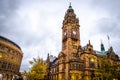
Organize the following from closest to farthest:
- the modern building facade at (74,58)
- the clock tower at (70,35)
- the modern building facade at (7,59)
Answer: the modern building facade at (7,59) → the modern building facade at (74,58) → the clock tower at (70,35)

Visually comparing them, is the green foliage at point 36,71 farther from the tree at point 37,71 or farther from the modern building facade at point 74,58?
the modern building facade at point 74,58

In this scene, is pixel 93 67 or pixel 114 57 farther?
pixel 114 57

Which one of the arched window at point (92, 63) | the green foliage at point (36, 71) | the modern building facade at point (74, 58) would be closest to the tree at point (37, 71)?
the green foliage at point (36, 71)

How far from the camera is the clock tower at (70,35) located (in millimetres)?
62244

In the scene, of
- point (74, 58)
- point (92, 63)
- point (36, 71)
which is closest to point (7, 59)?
point (36, 71)

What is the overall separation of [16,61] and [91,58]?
36.4 meters

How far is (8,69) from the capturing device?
57188 millimetres

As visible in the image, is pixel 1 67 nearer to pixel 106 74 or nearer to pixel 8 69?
pixel 8 69

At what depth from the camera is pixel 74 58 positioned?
59.0 metres

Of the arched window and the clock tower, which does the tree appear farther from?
the arched window

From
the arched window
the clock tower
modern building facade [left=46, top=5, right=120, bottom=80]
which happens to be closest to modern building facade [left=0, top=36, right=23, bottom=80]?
modern building facade [left=46, top=5, right=120, bottom=80]

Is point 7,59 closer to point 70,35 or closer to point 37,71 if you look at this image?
point 37,71

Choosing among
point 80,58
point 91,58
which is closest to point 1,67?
point 80,58

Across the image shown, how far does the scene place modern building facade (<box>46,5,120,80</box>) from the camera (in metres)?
56.5
